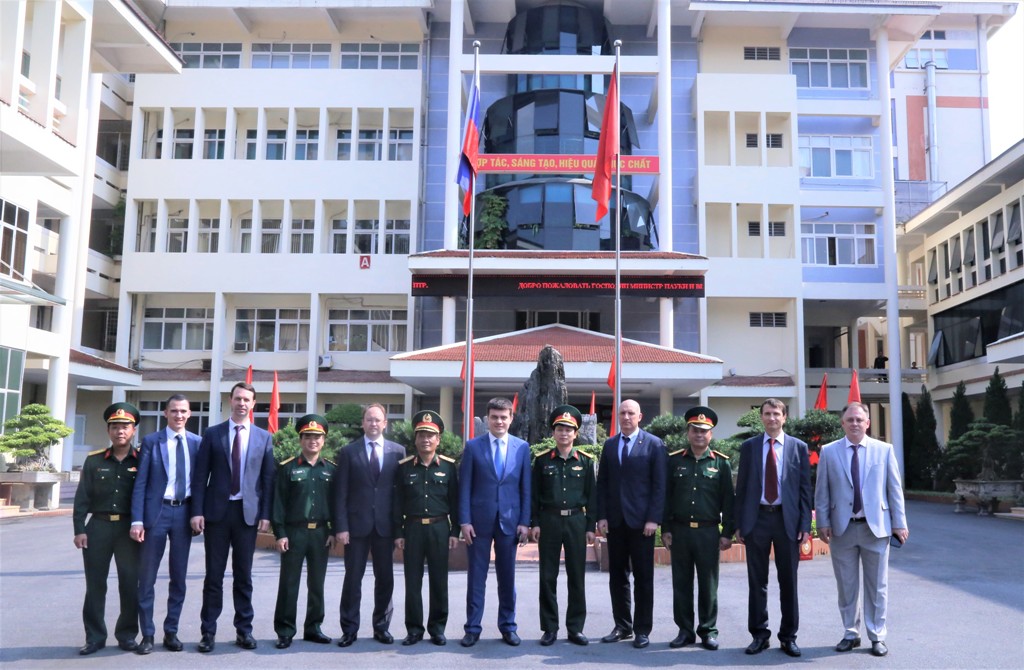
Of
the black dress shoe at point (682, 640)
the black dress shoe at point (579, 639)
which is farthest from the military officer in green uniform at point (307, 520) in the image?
the black dress shoe at point (682, 640)

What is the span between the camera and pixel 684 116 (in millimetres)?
30062

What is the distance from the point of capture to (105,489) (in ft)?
20.7

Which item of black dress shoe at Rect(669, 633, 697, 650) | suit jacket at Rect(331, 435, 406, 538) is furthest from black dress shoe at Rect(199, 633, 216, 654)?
black dress shoe at Rect(669, 633, 697, 650)

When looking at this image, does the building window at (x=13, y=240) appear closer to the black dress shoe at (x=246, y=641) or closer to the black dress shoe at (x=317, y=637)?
the black dress shoe at (x=246, y=641)

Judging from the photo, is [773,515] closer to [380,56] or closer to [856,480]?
[856,480]

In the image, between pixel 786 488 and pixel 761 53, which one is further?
pixel 761 53

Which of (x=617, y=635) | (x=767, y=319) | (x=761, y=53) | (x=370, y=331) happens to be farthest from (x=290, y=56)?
(x=617, y=635)

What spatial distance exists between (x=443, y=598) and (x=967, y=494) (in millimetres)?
16950

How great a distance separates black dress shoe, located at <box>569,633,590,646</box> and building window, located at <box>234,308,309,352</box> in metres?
24.7

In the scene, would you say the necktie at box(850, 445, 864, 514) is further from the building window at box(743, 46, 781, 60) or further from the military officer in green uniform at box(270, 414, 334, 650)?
the building window at box(743, 46, 781, 60)

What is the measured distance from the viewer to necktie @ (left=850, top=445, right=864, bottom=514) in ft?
21.1

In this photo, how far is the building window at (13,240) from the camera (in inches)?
767

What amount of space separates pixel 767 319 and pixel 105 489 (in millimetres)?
25836

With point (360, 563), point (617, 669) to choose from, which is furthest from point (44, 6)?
point (617, 669)
